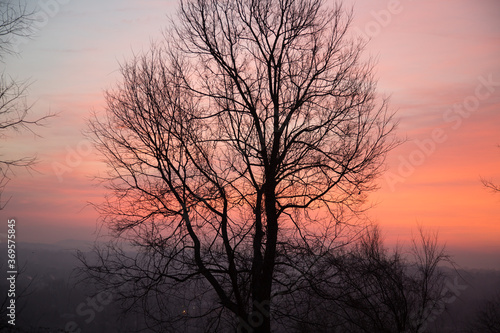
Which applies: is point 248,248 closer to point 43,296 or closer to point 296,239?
point 296,239

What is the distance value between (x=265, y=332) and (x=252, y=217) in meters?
2.26

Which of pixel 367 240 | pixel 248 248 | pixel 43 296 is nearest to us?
pixel 248 248

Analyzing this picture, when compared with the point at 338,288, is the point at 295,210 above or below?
above

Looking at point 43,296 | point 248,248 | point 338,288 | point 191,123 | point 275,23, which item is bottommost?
point 43,296

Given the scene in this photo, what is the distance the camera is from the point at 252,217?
8750 millimetres

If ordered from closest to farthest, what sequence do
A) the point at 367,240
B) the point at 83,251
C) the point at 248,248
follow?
the point at 83,251, the point at 248,248, the point at 367,240

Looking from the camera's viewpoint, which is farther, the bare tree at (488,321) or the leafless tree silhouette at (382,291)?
the bare tree at (488,321)

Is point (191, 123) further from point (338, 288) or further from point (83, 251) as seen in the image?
point (338, 288)

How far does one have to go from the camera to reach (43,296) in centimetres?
2483

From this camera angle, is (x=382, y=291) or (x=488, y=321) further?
(x=488, y=321)

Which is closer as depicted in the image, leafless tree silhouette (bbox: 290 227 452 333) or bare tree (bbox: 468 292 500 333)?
leafless tree silhouette (bbox: 290 227 452 333)

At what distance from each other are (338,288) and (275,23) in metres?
5.58

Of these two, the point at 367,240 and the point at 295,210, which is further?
the point at 367,240

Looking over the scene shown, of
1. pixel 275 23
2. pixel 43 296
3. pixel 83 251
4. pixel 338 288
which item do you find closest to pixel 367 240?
pixel 338 288
